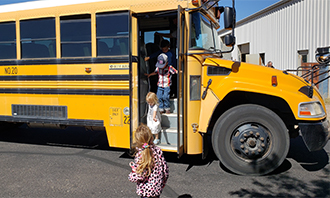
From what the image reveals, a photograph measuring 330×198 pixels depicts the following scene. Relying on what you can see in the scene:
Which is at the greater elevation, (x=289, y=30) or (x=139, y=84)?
(x=289, y=30)

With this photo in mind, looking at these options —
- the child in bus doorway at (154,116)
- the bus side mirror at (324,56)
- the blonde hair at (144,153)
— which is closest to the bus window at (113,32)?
the child in bus doorway at (154,116)

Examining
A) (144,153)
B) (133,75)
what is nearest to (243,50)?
(133,75)

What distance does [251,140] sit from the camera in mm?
3955

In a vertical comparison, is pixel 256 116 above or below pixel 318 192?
above

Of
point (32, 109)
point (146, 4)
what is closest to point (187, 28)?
point (146, 4)

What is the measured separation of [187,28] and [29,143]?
4214mm

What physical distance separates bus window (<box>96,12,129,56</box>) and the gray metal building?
1036 centimetres

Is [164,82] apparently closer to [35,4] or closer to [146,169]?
[146,169]

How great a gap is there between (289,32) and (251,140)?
39.7 feet

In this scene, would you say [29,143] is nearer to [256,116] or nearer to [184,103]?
[184,103]

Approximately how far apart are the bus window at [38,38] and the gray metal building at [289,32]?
1107 centimetres

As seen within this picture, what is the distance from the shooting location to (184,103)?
413 centimetres

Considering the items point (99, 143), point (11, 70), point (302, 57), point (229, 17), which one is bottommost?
point (99, 143)

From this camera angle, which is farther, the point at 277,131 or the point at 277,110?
the point at 277,110
